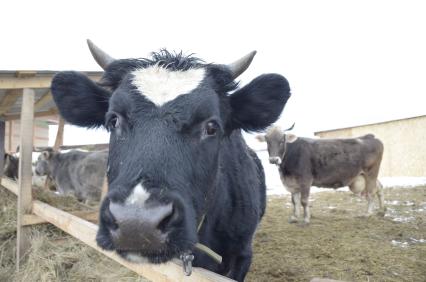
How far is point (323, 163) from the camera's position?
9211 millimetres

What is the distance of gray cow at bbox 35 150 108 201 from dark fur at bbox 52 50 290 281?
7.77 m

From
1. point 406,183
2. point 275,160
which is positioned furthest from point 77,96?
point 406,183

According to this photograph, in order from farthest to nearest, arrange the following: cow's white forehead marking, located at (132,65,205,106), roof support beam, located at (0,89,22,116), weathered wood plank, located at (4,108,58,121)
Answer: weathered wood plank, located at (4,108,58,121) → roof support beam, located at (0,89,22,116) → cow's white forehead marking, located at (132,65,205,106)

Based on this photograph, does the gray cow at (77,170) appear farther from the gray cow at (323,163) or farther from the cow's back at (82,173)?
the gray cow at (323,163)

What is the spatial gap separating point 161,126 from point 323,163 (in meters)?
8.05

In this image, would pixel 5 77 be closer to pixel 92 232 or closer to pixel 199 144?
pixel 92 232

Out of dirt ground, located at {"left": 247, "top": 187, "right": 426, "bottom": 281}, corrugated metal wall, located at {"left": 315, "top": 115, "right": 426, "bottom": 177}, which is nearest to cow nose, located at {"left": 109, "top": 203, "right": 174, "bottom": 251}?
dirt ground, located at {"left": 247, "top": 187, "right": 426, "bottom": 281}

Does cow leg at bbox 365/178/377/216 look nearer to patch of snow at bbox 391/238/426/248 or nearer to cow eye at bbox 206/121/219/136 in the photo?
patch of snow at bbox 391/238/426/248

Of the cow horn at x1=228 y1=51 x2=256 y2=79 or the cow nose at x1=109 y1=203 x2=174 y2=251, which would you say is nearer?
the cow nose at x1=109 y1=203 x2=174 y2=251

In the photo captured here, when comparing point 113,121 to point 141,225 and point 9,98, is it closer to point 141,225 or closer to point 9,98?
point 141,225

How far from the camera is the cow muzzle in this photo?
144cm

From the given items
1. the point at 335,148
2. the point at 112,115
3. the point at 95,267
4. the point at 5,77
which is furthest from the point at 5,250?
the point at 335,148

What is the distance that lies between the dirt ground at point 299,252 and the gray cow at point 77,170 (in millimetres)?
2673

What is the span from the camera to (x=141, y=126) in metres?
1.87
